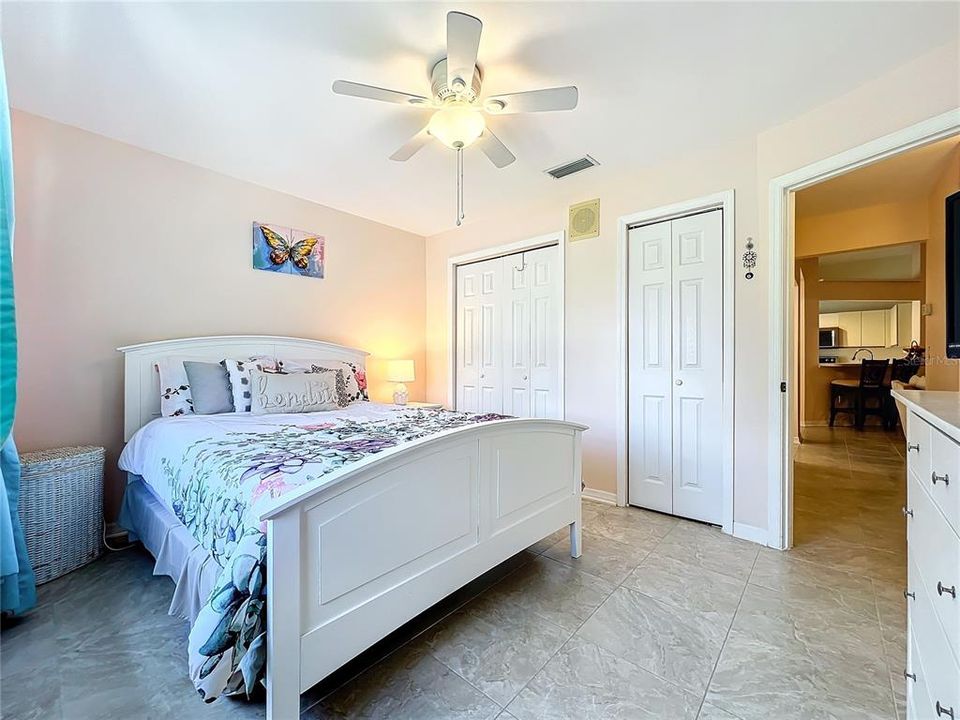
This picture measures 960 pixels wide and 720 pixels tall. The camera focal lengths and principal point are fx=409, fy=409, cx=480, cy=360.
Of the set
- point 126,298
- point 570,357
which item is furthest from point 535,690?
point 126,298

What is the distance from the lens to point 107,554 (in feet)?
7.59

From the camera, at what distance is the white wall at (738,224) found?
193cm

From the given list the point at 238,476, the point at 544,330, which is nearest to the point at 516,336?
the point at 544,330

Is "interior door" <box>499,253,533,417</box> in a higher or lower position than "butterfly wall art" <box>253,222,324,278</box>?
lower

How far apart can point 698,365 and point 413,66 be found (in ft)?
7.93

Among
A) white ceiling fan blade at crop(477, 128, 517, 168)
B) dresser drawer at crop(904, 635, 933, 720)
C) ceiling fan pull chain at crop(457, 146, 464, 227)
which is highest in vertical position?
ceiling fan pull chain at crop(457, 146, 464, 227)

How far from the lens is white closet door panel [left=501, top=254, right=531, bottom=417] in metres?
3.72

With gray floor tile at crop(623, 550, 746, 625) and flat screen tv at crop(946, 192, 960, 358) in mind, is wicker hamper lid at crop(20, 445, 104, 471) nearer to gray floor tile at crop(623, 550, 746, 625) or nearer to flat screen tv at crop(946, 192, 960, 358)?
gray floor tile at crop(623, 550, 746, 625)

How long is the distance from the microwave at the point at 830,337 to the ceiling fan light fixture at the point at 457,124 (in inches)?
334

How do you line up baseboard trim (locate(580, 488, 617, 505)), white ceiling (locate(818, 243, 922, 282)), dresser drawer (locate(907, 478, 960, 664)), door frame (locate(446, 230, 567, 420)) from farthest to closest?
white ceiling (locate(818, 243, 922, 282)), door frame (locate(446, 230, 567, 420)), baseboard trim (locate(580, 488, 617, 505)), dresser drawer (locate(907, 478, 960, 664))

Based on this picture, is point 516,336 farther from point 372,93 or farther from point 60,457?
point 60,457

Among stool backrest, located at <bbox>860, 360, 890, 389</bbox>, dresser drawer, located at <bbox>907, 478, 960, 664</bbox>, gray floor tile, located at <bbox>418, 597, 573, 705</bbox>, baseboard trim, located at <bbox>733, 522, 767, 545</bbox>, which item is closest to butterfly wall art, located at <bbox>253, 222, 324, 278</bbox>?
gray floor tile, located at <bbox>418, 597, 573, 705</bbox>

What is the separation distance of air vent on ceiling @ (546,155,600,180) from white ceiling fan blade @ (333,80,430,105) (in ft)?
4.50

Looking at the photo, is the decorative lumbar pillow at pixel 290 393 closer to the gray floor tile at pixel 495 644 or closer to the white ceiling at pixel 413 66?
the white ceiling at pixel 413 66
